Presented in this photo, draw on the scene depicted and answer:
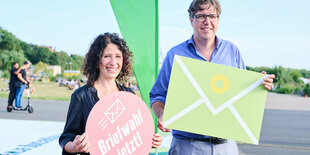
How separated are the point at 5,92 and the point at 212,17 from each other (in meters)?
18.9

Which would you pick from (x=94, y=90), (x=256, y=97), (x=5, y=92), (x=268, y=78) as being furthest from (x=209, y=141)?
(x=5, y=92)

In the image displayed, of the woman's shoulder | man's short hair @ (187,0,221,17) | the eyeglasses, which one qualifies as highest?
man's short hair @ (187,0,221,17)

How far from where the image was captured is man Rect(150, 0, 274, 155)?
5.98 ft

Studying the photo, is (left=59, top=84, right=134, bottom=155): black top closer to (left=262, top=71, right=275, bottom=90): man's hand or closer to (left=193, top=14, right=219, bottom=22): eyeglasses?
(left=193, top=14, right=219, bottom=22): eyeglasses

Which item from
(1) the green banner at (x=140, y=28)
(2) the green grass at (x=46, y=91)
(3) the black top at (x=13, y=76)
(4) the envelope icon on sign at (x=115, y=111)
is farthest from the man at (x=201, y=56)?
(2) the green grass at (x=46, y=91)

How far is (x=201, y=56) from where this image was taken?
1.91m

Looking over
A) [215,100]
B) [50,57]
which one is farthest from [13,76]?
[50,57]

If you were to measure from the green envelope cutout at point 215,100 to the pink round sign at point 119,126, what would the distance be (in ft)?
0.48

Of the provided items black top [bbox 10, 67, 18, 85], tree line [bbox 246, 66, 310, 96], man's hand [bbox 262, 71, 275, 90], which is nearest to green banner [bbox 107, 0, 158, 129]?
man's hand [bbox 262, 71, 275, 90]

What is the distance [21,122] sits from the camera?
7262mm

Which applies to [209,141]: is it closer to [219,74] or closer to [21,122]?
[219,74]

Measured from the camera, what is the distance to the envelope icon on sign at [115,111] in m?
1.53

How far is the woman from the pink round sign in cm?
9

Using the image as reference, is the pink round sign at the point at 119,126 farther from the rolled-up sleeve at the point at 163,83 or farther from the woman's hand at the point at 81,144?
the rolled-up sleeve at the point at 163,83
